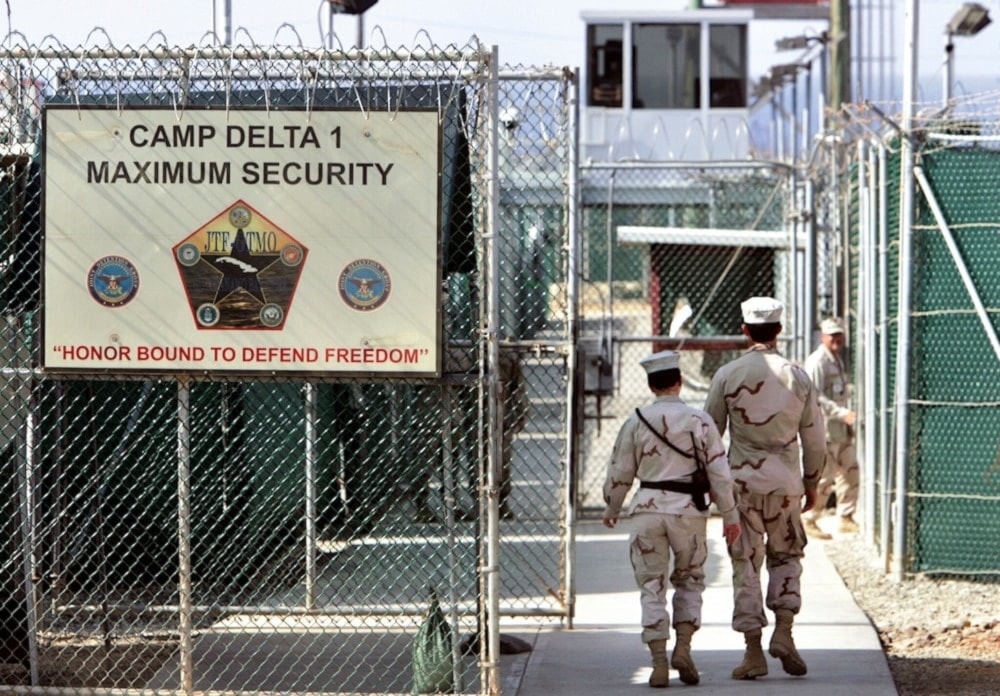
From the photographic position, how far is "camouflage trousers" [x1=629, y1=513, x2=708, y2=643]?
7.33 metres

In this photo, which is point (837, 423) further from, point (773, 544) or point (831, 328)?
point (773, 544)

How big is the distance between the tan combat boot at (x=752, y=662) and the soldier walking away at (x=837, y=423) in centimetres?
439

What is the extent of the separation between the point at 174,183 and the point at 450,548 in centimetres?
201

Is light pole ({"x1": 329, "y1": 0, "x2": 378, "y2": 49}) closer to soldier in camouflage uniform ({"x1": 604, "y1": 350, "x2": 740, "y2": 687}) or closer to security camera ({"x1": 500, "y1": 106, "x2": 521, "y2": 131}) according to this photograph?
security camera ({"x1": 500, "y1": 106, "x2": 521, "y2": 131})

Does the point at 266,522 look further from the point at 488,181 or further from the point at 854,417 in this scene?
the point at 854,417

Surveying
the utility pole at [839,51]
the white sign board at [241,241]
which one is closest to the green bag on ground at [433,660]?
the white sign board at [241,241]

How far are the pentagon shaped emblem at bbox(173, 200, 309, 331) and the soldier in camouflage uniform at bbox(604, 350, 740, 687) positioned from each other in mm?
1868

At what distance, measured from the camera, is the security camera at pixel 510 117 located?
882 cm

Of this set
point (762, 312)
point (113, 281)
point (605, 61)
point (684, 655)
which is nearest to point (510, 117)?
point (762, 312)

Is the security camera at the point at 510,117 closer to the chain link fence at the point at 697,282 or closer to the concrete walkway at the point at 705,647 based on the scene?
the chain link fence at the point at 697,282

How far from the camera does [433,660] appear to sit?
6.93 metres

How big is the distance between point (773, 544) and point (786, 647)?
0.50 m

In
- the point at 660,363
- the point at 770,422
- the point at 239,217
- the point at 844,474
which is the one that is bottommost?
the point at 844,474

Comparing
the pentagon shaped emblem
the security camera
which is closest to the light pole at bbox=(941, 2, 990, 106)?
the security camera
